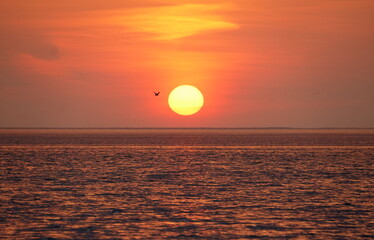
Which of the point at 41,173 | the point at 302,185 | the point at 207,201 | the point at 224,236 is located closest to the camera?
the point at 224,236

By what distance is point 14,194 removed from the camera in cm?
4406

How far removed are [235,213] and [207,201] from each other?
555cm

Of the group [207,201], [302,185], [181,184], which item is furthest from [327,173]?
[207,201]

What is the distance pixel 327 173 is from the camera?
216 ft

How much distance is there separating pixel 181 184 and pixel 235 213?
17.8 metres

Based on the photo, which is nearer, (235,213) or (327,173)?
(235,213)

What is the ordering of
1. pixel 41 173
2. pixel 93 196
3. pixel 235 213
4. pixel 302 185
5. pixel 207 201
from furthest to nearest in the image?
1. pixel 41 173
2. pixel 302 185
3. pixel 93 196
4. pixel 207 201
5. pixel 235 213

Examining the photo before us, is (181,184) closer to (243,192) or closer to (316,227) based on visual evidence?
(243,192)

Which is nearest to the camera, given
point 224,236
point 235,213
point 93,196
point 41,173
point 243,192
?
point 224,236

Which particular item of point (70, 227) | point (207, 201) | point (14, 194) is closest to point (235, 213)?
point (207, 201)

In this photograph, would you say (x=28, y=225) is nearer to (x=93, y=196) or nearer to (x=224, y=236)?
(x=224, y=236)

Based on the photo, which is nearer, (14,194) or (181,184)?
(14,194)

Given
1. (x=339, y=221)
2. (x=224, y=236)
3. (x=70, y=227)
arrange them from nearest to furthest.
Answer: (x=224, y=236)
(x=70, y=227)
(x=339, y=221)

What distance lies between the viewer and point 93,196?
43156mm
